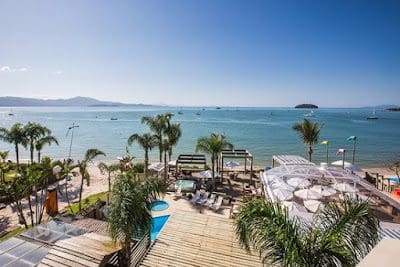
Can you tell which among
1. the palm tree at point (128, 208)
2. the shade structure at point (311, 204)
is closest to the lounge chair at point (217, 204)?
the shade structure at point (311, 204)

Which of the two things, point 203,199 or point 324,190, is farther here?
point 203,199

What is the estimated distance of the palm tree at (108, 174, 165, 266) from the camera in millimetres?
7250

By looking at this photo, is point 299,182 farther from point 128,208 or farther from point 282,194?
point 128,208

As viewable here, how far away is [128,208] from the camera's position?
7.28 m

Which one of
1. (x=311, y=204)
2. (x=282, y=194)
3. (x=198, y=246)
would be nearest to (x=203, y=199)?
(x=282, y=194)

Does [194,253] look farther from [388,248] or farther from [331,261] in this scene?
[388,248]

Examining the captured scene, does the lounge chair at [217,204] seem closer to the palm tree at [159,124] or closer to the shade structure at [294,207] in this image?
the shade structure at [294,207]

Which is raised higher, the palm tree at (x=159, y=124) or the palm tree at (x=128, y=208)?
the palm tree at (x=159, y=124)

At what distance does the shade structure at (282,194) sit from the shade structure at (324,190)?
6.10ft

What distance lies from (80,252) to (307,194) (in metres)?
12.4

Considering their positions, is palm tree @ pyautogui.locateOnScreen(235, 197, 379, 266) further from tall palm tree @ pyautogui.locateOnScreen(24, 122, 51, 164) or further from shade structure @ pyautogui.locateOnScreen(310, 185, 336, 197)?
tall palm tree @ pyautogui.locateOnScreen(24, 122, 51, 164)

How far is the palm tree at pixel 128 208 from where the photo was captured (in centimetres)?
725

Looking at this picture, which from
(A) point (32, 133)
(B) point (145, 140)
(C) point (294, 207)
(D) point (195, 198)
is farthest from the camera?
(A) point (32, 133)

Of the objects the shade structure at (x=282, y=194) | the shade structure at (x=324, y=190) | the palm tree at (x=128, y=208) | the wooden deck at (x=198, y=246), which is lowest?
the wooden deck at (x=198, y=246)
